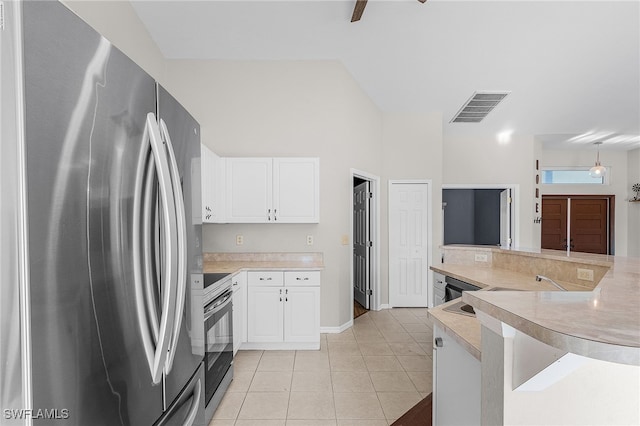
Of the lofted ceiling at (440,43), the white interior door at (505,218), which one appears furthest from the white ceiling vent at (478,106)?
the white interior door at (505,218)

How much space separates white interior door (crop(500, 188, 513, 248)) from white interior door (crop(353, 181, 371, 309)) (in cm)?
310

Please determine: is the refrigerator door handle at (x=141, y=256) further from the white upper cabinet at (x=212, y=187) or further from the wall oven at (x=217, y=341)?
the white upper cabinet at (x=212, y=187)

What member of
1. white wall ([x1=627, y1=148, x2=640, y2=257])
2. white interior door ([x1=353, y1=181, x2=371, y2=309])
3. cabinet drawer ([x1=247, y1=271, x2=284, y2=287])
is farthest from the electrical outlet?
white wall ([x1=627, y1=148, x2=640, y2=257])

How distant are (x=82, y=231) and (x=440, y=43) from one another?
3.84 meters

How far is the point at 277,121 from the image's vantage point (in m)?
3.88

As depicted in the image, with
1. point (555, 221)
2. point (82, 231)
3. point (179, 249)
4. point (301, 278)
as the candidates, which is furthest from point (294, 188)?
point (555, 221)

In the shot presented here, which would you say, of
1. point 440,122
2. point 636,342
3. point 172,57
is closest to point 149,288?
point 636,342

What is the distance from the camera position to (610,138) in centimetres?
634

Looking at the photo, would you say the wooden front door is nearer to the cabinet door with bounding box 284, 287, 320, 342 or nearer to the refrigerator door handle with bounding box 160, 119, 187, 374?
the cabinet door with bounding box 284, 287, 320, 342

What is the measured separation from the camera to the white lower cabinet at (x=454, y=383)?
1.20 metres

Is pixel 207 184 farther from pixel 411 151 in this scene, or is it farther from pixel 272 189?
pixel 411 151

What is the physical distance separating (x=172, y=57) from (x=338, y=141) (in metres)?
2.35

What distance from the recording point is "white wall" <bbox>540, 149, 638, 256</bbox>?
23.1 ft

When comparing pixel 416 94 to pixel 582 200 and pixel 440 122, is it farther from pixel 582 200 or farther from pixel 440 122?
pixel 582 200
